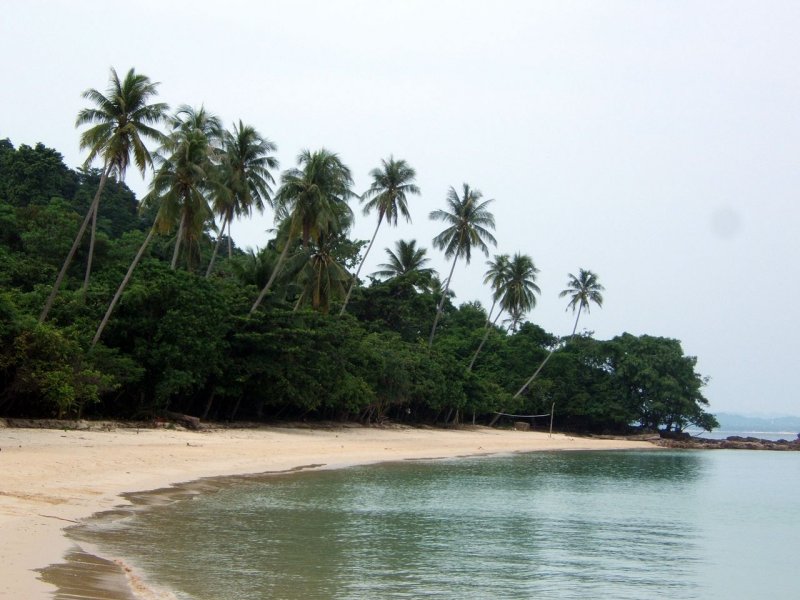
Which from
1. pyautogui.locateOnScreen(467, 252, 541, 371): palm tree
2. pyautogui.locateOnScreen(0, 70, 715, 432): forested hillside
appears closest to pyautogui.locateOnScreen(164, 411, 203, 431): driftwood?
pyautogui.locateOnScreen(0, 70, 715, 432): forested hillside

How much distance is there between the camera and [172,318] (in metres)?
28.9

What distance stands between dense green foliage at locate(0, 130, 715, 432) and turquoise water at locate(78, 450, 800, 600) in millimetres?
8468

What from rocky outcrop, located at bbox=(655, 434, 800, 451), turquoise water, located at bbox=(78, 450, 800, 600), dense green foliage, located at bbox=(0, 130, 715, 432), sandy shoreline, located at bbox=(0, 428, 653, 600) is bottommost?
turquoise water, located at bbox=(78, 450, 800, 600)

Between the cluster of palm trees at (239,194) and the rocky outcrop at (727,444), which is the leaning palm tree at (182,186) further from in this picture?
the rocky outcrop at (727,444)

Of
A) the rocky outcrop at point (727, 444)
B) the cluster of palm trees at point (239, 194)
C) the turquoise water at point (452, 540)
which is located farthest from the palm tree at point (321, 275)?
the rocky outcrop at point (727, 444)

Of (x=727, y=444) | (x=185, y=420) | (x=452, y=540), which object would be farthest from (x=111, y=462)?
(x=727, y=444)

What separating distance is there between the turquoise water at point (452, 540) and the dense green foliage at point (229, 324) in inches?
333

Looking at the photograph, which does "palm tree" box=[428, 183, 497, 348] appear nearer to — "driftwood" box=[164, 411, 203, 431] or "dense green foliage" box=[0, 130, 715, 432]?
"dense green foliage" box=[0, 130, 715, 432]

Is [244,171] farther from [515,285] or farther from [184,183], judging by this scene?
[515,285]

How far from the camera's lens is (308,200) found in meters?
36.7

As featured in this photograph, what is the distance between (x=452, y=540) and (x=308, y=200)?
24.2 metres

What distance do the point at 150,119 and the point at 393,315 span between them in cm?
2875

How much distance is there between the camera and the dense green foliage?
2720 cm

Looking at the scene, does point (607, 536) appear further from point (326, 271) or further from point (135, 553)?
point (326, 271)
